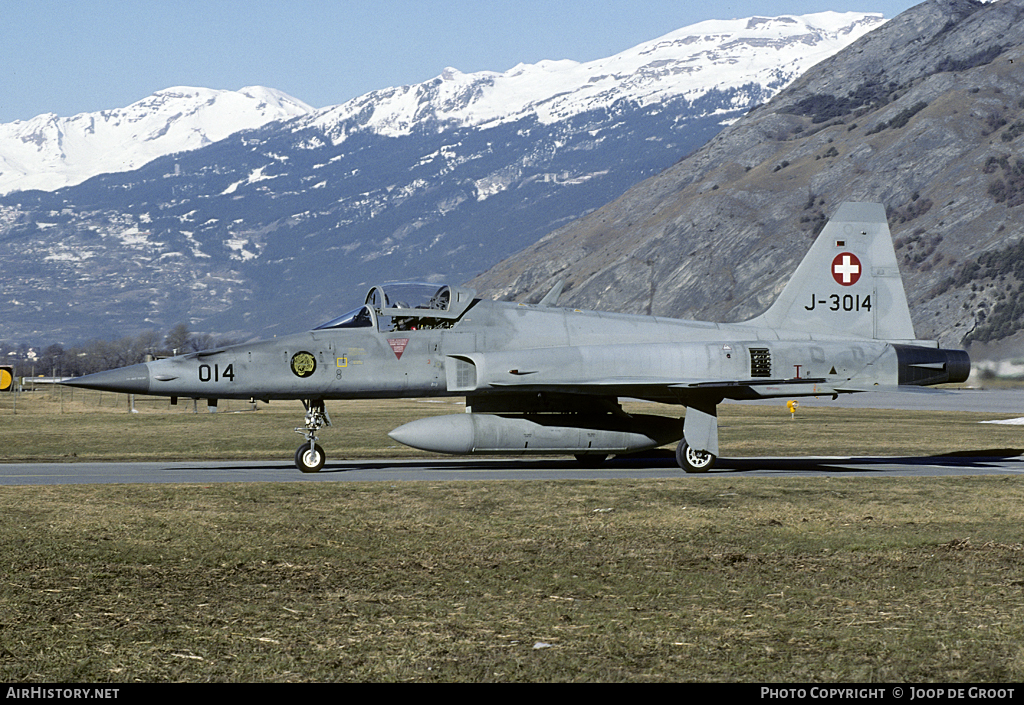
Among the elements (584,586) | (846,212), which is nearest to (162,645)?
(584,586)

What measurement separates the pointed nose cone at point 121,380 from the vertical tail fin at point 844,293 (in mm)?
13264

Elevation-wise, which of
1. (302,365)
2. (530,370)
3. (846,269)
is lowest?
(530,370)

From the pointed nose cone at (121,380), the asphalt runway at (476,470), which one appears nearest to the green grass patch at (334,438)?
the asphalt runway at (476,470)

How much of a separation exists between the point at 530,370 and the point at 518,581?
11604 mm

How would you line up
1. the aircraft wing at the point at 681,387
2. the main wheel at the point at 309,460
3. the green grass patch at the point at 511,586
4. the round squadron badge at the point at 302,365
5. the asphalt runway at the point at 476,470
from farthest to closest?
the main wheel at the point at 309,460
the aircraft wing at the point at 681,387
the round squadron badge at the point at 302,365
the asphalt runway at the point at 476,470
the green grass patch at the point at 511,586

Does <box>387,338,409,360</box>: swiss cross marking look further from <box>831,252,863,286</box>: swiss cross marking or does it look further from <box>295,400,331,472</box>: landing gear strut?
<box>831,252,863,286</box>: swiss cross marking

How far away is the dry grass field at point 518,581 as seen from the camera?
8.35 m

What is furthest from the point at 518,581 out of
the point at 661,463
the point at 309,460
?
the point at 661,463

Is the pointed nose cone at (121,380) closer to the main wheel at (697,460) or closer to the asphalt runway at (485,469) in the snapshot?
the asphalt runway at (485,469)

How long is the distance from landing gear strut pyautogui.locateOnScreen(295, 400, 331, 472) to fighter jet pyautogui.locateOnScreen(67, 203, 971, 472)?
3 centimetres

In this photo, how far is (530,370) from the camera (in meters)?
22.9

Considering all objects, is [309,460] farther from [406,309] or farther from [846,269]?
[846,269]

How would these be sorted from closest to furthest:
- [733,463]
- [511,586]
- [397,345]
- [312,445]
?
[511,586], [397,345], [312,445], [733,463]


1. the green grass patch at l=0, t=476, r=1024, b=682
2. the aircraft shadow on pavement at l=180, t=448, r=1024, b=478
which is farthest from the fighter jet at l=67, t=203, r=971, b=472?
the green grass patch at l=0, t=476, r=1024, b=682
